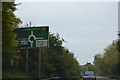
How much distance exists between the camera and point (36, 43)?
114 ft

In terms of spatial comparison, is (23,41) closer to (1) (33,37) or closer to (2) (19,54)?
(1) (33,37)

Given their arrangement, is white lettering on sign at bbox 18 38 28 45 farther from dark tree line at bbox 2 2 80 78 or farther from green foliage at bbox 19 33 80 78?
green foliage at bbox 19 33 80 78

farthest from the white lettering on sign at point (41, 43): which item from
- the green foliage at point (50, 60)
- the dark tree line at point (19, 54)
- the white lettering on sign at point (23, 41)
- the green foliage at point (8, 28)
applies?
the green foliage at point (50, 60)

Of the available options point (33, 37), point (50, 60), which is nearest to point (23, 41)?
point (33, 37)

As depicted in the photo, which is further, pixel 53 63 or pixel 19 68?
pixel 53 63

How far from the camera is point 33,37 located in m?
34.3

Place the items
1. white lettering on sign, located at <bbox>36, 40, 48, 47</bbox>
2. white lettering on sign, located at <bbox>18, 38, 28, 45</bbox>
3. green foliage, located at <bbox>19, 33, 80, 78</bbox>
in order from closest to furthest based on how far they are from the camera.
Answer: white lettering on sign, located at <bbox>36, 40, 48, 47</bbox> → white lettering on sign, located at <bbox>18, 38, 28, 45</bbox> → green foliage, located at <bbox>19, 33, 80, 78</bbox>

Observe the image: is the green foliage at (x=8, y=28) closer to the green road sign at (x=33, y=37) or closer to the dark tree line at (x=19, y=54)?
the dark tree line at (x=19, y=54)

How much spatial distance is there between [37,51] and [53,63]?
13.4 metres

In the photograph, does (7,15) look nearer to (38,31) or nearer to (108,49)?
(38,31)

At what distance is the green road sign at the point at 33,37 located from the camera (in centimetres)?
3406

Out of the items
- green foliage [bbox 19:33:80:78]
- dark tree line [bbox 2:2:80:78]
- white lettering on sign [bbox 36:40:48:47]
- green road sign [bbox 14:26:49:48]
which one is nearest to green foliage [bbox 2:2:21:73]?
dark tree line [bbox 2:2:80:78]

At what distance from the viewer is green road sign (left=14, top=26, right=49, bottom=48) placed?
34.1 metres

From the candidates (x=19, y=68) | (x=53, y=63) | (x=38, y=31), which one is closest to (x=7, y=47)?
(x=38, y=31)
